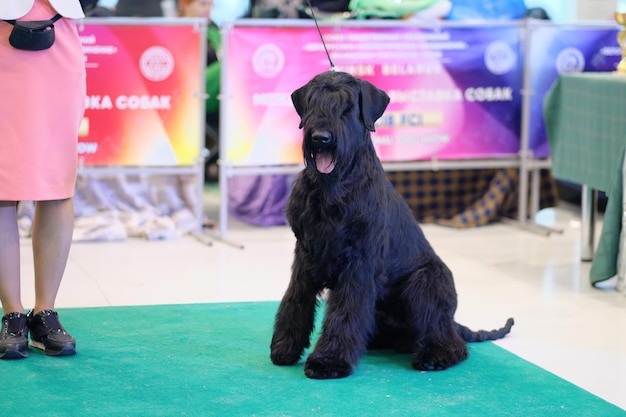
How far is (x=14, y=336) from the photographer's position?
10.3ft

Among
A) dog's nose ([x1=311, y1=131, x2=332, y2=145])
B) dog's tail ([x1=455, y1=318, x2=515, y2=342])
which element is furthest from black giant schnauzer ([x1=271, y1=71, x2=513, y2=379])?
dog's tail ([x1=455, y1=318, x2=515, y2=342])

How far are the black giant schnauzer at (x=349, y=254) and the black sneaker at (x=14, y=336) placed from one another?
812 millimetres

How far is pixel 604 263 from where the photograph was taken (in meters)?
4.32

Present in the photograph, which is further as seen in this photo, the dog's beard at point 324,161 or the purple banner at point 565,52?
the purple banner at point 565,52

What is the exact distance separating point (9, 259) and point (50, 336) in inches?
11.2

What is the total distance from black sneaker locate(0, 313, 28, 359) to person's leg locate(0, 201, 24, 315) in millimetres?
30

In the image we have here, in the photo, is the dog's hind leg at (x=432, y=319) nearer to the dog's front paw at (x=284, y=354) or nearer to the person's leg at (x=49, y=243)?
the dog's front paw at (x=284, y=354)

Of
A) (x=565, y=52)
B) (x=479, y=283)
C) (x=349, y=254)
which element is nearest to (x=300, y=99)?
(x=349, y=254)

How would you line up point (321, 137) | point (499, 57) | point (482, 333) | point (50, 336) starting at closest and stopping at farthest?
1. point (321, 137)
2. point (50, 336)
3. point (482, 333)
4. point (499, 57)

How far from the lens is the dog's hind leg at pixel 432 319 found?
3.14 meters

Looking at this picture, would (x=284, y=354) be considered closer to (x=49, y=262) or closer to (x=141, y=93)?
(x=49, y=262)

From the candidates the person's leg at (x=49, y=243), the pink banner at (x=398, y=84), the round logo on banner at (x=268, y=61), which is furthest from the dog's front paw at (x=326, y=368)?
the round logo on banner at (x=268, y=61)

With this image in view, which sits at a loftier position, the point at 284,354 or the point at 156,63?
the point at 156,63

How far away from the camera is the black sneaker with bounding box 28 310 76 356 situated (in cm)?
317
